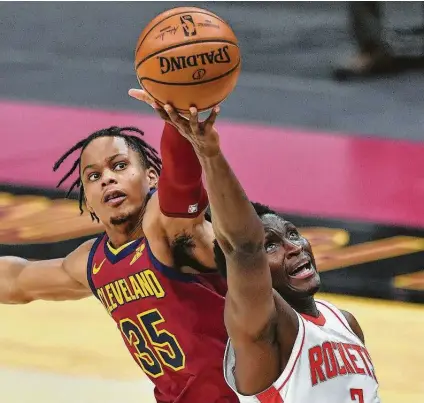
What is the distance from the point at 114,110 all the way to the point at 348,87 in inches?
96.7

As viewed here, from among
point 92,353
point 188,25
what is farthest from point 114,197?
point 92,353

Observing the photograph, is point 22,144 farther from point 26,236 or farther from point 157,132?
point 26,236

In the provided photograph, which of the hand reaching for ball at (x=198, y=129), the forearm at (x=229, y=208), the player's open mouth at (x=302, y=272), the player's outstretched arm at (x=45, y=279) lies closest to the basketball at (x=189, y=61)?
the hand reaching for ball at (x=198, y=129)

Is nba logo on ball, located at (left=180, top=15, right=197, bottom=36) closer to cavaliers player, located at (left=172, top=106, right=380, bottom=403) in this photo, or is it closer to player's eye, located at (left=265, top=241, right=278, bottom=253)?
cavaliers player, located at (left=172, top=106, right=380, bottom=403)

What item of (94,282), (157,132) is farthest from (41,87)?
(94,282)

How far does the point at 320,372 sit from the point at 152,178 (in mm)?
1414

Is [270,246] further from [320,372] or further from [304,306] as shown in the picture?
[320,372]

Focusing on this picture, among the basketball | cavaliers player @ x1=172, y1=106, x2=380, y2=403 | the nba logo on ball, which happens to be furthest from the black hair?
the nba logo on ball

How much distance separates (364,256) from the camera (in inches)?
315

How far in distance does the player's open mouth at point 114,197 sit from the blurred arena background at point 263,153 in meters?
1.81

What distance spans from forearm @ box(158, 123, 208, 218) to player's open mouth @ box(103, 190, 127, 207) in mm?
525

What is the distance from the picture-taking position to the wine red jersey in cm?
498

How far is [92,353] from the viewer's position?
7031mm

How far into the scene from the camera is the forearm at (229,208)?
12.5ft
